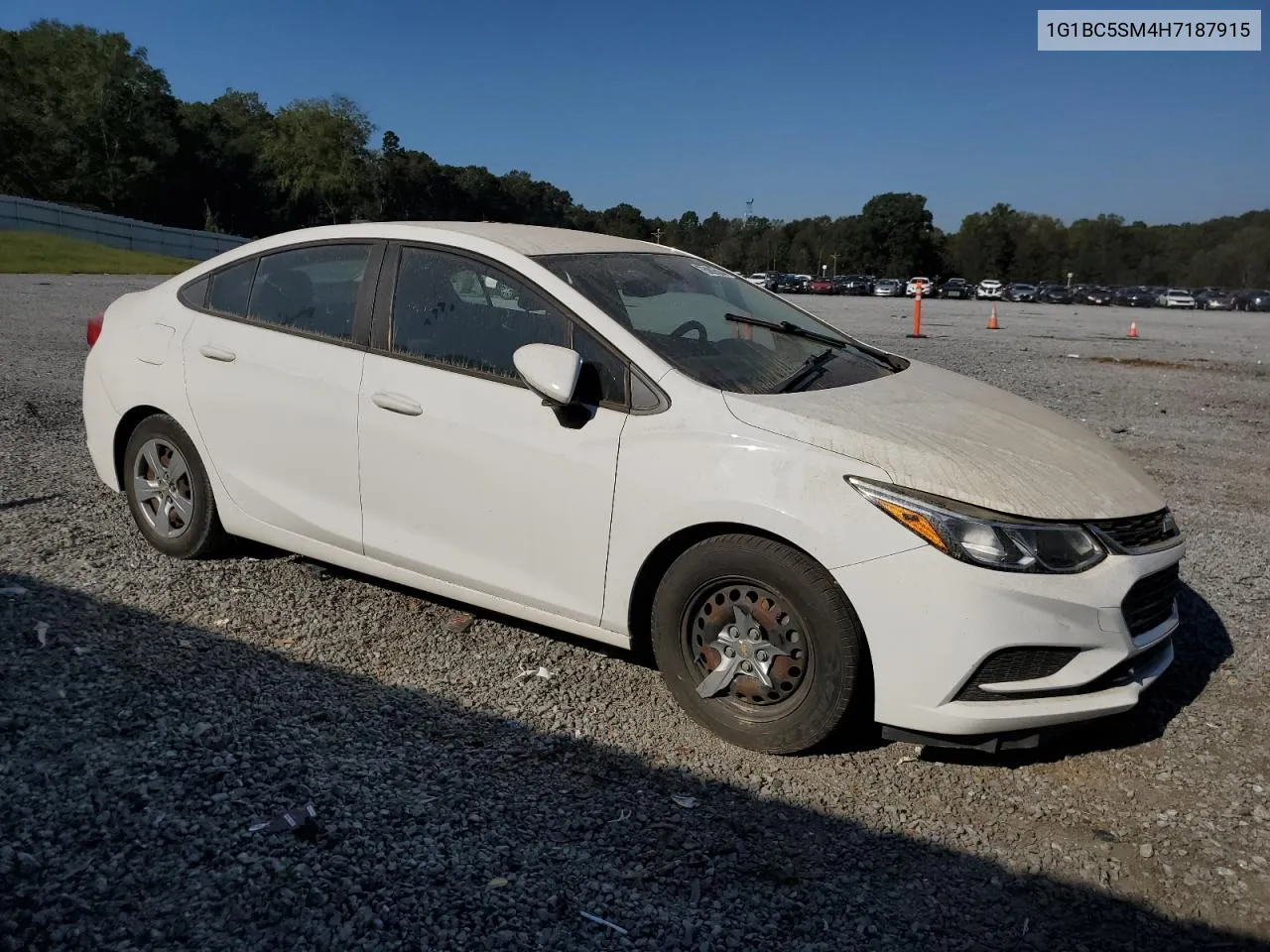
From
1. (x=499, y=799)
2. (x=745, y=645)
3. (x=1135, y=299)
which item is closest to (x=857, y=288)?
(x=1135, y=299)

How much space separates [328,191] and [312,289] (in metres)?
91.8

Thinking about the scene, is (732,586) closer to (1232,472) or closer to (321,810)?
(321,810)

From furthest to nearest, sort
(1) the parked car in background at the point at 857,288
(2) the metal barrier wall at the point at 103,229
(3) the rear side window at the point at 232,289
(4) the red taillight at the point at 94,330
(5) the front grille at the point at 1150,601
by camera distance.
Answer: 1. (1) the parked car in background at the point at 857,288
2. (2) the metal barrier wall at the point at 103,229
3. (4) the red taillight at the point at 94,330
4. (3) the rear side window at the point at 232,289
5. (5) the front grille at the point at 1150,601

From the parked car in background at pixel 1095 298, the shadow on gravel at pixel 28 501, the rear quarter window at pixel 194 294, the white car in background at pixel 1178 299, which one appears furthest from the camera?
the parked car in background at pixel 1095 298

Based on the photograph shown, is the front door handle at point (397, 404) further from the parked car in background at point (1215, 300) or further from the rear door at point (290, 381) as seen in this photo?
the parked car in background at point (1215, 300)

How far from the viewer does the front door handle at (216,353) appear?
4598 millimetres

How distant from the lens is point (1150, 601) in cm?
347

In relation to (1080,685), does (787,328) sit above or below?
above

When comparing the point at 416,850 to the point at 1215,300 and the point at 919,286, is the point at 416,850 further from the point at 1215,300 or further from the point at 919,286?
the point at 1215,300

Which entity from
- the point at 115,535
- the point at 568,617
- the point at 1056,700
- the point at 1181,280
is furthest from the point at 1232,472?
the point at 1181,280

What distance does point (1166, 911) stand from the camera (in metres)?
2.76

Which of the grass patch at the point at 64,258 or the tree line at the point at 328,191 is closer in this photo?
the grass patch at the point at 64,258

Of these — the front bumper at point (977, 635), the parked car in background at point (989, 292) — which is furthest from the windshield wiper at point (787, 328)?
Answer: the parked car in background at point (989, 292)

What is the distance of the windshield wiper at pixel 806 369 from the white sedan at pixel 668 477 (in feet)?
0.05
